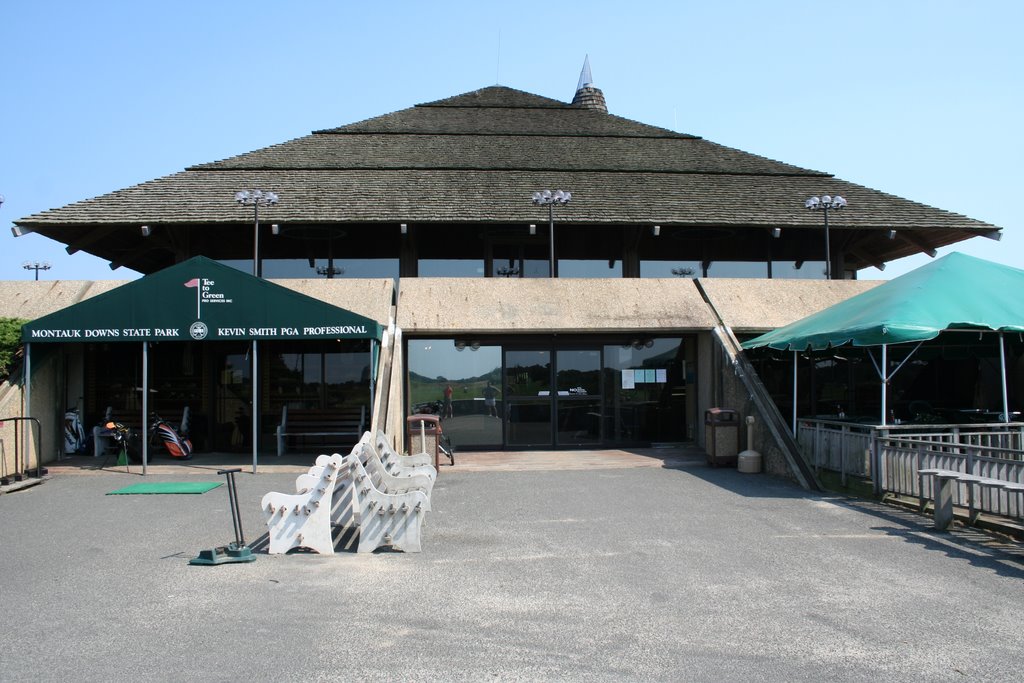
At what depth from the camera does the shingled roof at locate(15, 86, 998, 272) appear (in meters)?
19.4

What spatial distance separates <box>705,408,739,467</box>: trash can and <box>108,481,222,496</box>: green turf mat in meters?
8.62

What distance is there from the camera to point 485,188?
69.8ft

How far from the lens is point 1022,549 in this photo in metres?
7.70

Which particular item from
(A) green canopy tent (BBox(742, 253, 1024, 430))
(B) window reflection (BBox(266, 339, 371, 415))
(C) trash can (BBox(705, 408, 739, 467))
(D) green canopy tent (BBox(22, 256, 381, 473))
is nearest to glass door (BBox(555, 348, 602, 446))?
(C) trash can (BBox(705, 408, 739, 467))

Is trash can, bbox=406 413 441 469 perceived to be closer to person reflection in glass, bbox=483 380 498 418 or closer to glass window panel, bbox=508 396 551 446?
person reflection in glass, bbox=483 380 498 418

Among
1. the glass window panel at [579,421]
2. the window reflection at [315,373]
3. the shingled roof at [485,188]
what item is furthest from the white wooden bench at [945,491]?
the shingled roof at [485,188]

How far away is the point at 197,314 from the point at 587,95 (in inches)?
862

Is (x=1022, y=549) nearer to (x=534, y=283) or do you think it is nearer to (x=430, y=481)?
(x=430, y=481)

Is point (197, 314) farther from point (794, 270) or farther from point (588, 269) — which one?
point (794, 270)

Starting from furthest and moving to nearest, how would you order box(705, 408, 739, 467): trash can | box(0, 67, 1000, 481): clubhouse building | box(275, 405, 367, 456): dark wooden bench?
box(275, 405, 367, 456): dark wooden bench → box(0, 67, 1000, 481): clubhouse building → box(705, 408, 739, 467): trash can

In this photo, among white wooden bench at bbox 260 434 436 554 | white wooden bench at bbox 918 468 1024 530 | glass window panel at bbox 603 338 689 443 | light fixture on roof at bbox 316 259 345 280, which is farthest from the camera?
light fixture on roof at bbox 316 259 345 280

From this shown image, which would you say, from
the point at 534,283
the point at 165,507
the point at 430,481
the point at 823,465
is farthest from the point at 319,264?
the point at 823,465

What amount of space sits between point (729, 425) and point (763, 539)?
20.9 feet

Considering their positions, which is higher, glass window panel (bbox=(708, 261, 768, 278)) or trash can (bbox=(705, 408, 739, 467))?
glass window panel (bbox=(708, 261, 768, 278))
